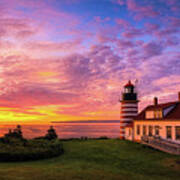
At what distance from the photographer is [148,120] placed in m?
39.0

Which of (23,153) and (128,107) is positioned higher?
(128,107)

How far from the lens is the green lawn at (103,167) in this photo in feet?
55.1

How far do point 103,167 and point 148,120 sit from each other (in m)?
19.8

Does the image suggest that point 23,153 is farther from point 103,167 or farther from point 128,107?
point 128,107

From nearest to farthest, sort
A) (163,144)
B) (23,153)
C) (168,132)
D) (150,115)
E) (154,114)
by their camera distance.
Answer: (23,153), (163,144), (168,132), (154,114), (150,115)

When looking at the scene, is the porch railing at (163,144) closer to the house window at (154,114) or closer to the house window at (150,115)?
the house window at (154,114)

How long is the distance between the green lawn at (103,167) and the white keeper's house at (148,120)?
155 inches

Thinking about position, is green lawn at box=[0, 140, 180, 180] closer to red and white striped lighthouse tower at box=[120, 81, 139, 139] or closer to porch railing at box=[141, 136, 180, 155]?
porch railing at box=[141, 136, 180, 155]

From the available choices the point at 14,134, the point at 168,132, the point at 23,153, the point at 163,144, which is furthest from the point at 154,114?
the point at 23,153

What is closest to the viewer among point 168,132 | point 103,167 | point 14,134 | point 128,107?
point 103,167

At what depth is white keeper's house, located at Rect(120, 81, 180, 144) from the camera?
109ft

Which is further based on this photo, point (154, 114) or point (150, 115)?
point (150, 115)

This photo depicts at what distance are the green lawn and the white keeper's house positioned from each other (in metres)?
3.95

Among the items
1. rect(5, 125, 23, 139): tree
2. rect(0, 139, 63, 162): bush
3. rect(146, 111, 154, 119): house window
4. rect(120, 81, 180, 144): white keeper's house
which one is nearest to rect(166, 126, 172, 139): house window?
rect(120, 81, 180, 144): white keeper's house
